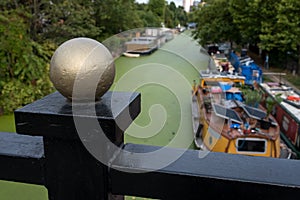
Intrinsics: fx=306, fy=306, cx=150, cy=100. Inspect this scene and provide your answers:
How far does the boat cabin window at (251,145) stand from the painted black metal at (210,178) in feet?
13.8

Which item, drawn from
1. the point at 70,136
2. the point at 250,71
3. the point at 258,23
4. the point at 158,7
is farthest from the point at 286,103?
the point at 158,7

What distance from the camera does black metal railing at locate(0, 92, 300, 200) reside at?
1.82 feet

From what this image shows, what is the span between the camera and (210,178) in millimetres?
571

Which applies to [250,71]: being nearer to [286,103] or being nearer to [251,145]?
[286,103]

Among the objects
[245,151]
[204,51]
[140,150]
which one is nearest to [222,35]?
[204,51]

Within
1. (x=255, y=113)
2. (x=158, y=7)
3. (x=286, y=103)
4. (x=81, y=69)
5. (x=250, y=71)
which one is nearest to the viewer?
(x=81, y=69)

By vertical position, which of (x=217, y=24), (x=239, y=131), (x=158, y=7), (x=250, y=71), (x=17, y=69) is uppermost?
(x=158, y=7)

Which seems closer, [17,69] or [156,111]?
[156,111]

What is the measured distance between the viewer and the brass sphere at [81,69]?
1.83ft

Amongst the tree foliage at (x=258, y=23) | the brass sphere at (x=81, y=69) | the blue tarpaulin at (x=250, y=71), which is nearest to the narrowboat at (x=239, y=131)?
the brass sphere at (x=81, y=69)

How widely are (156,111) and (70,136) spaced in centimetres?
52

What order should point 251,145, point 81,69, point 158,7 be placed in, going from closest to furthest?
point 81,69 < point 251,145 < point 158,7

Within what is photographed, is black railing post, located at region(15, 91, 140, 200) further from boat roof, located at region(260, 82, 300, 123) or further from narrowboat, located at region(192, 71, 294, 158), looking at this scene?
boat roof, located at region(260, 82, 300, 123)

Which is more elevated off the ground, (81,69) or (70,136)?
(81,69)
